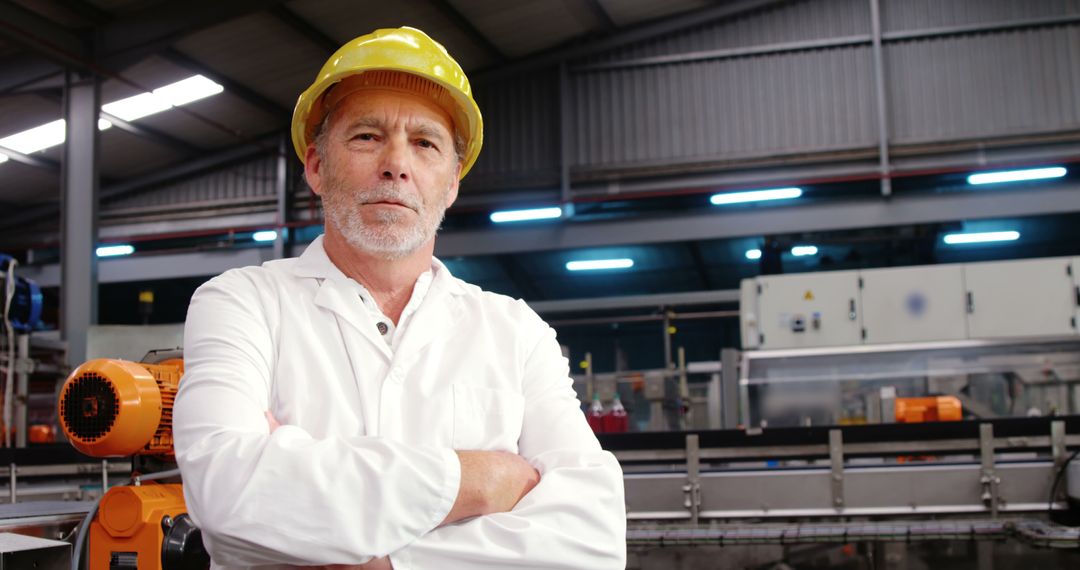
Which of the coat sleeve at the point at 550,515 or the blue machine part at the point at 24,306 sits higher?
the blue machine part at the point at 24,306

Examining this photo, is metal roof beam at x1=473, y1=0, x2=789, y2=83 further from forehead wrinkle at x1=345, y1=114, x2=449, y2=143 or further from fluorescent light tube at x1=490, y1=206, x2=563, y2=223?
forehead wrinkle at x1=345, y1=114, x2=449, y2=143

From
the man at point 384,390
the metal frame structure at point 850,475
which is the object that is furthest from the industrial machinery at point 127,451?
the metal frame structure at point 850,475

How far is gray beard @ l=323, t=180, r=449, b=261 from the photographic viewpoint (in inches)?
49.3

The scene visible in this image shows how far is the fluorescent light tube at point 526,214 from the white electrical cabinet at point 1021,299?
4475mm

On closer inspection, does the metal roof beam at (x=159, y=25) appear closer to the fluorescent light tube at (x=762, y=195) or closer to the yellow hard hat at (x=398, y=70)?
the fluorescent light tube at (x=762, y=195)

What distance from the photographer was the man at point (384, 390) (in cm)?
98

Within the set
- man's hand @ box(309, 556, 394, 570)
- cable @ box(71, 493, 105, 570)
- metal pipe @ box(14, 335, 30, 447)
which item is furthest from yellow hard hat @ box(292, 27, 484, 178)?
metal pipe @ box(14, 335, 30, 447)

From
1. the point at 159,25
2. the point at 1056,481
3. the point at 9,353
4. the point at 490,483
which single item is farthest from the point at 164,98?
the point at 490,483

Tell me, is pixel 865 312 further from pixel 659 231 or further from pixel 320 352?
pixel 320 352

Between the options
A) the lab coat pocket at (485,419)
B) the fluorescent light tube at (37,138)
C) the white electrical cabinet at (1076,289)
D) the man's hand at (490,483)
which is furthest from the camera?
the fluorescent light tube at (37,138)

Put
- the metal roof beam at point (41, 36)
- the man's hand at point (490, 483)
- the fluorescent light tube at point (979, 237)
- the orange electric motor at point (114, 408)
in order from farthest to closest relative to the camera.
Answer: the fluorescent light tube at point (979, 237), the metal roof beam at point (41, 36), the orange electric motor at point (114, 408), the man's hand at point (490, 483)

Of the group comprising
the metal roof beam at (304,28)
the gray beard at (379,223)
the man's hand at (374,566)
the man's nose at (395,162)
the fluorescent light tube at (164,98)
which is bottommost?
the man's hand at (374,566)

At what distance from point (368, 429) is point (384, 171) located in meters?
0.35

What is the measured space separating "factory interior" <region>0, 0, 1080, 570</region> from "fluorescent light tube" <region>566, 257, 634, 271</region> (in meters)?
0.05
